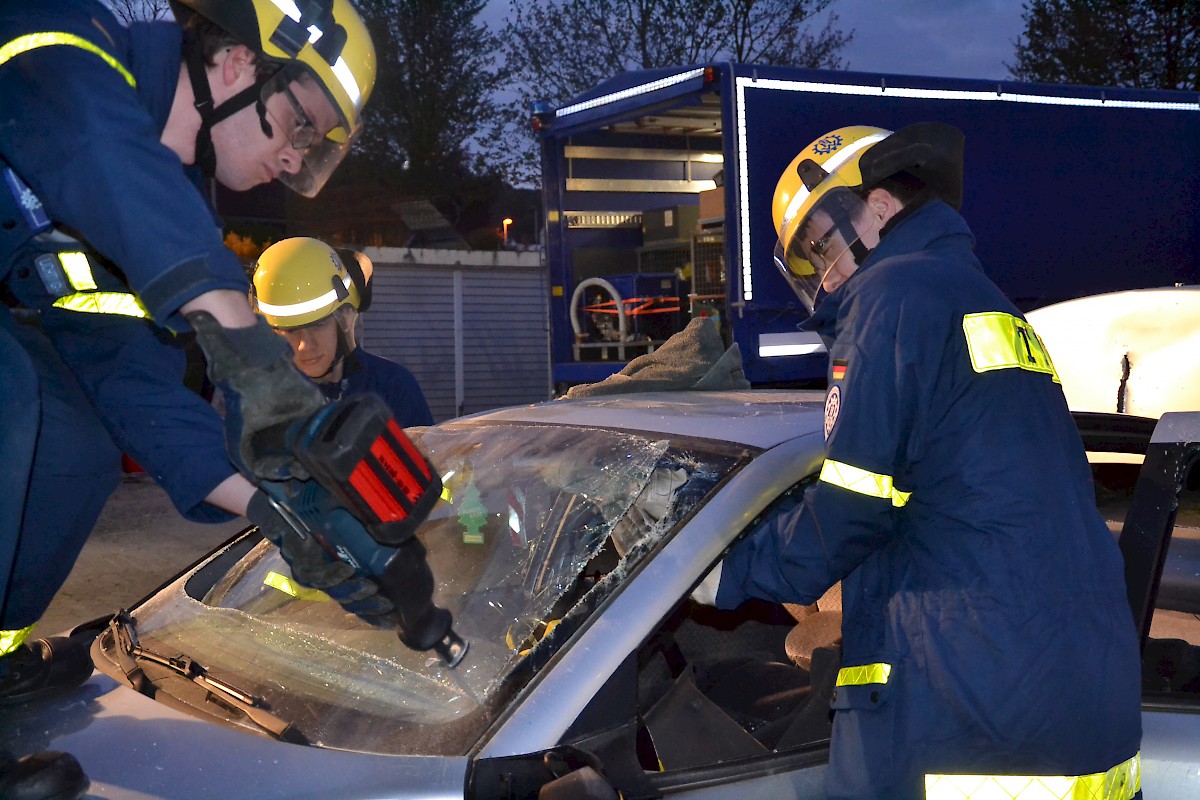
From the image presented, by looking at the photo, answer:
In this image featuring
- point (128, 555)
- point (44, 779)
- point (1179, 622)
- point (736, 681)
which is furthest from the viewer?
point (128, 555)

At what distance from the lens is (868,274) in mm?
1911

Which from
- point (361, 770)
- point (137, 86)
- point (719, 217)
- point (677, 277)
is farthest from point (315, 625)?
point (677, 277)

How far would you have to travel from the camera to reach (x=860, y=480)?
1801mm

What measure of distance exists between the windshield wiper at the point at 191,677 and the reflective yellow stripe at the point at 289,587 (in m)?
0.28

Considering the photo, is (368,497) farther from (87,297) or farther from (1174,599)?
(1174,599)

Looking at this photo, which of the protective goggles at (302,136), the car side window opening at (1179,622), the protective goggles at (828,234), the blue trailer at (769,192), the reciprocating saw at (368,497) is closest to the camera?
the reciprocating saw at (368,497)

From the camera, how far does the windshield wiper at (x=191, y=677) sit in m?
1.92

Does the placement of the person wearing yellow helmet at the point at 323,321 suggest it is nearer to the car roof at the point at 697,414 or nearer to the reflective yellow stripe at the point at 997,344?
the car roof at the point at 697,414

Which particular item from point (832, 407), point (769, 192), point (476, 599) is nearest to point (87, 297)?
point (476, 599)

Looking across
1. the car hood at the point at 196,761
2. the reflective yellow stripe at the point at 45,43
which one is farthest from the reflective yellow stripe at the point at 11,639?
the reflective yellow stripe at the point at 45,43

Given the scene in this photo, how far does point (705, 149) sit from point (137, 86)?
7.56m

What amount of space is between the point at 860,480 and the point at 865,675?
0.33 m

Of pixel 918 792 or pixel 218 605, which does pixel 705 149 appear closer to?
pixel 218 605

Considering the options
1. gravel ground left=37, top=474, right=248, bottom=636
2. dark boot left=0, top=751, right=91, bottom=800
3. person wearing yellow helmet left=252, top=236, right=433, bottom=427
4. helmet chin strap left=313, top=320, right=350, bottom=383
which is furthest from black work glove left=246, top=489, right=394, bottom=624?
gravel ground left=37, top=474, right=248, bottom=636
